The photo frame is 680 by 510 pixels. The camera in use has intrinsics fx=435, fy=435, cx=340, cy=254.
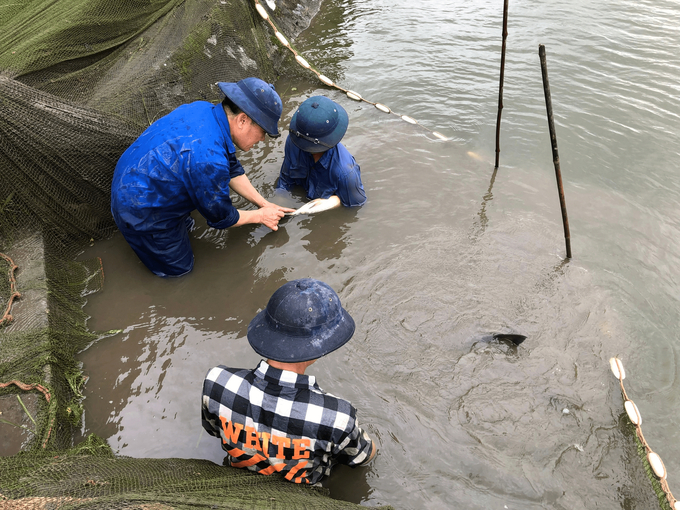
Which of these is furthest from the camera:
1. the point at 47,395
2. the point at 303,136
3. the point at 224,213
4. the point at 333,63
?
the point at 333,63

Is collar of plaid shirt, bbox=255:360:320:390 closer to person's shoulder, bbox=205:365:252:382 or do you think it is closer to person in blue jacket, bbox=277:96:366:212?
person's shoulder, bbox=205:365:252:382

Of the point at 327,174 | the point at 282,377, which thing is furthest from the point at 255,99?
the point at 282,377

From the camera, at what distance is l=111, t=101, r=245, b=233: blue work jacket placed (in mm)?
3299

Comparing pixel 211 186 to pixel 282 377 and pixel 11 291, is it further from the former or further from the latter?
pixel 282 377

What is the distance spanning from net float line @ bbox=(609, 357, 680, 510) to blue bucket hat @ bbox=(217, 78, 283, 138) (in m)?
3.19

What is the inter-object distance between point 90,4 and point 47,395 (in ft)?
14.7

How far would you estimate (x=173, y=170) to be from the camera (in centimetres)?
331

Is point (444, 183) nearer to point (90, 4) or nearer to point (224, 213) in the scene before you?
point (224, 213)

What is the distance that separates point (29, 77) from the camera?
423cm

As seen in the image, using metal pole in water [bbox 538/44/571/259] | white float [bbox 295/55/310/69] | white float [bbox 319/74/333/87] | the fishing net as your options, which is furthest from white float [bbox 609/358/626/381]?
white float [bbox 295/55/310/69]

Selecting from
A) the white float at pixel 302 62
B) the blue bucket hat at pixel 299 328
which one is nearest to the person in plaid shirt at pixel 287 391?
the blue bucket hat at pixel 299 328

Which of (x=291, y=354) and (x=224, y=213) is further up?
(x=291, y=354)

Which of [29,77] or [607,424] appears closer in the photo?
[607,424]

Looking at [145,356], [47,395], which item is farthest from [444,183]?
[47,395]
